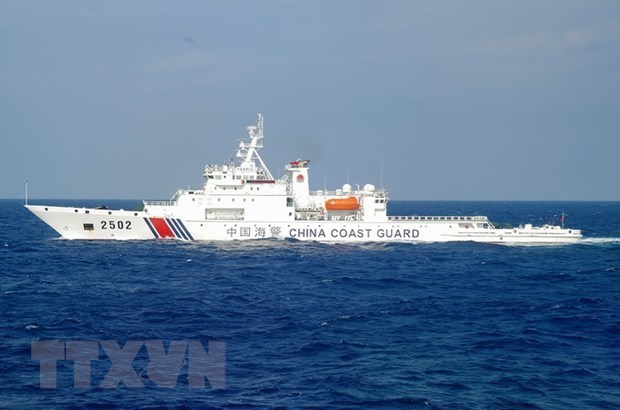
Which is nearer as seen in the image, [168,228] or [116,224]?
[116,224]

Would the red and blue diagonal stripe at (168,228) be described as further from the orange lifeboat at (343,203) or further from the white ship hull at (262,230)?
the orange lifeboat at (343,203)

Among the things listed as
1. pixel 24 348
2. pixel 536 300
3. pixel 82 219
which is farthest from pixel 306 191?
pixel 24 348

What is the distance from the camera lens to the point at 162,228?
52.0 m

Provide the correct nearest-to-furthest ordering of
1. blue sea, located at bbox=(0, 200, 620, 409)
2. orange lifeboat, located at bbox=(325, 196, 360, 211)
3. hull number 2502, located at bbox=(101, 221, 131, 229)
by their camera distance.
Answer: blue sea, located at bbox=(0, 200, 620, 409), hull number 2502, located at bbox=(101, 221, 131, 229), orange lifeboat, located at bbox=(325, 196, 360, 211)

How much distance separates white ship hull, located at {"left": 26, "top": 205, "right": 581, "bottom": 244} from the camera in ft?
170

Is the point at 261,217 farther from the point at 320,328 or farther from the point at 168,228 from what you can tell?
the point at 320,328

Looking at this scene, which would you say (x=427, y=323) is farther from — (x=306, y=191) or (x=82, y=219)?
(x=82, y=219)

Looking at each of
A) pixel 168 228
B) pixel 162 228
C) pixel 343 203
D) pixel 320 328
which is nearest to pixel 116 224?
pixel 162 228

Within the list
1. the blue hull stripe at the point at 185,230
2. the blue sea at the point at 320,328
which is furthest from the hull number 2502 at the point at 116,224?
the blue sea at the point at 320,328

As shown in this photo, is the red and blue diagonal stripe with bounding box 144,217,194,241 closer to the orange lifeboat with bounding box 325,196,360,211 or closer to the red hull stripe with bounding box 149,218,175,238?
the red hull stripe with bounding box 149,218,175,238

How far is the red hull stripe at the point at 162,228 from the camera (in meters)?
51.7

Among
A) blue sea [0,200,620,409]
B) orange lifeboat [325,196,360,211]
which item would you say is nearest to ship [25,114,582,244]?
orange lifeboat [325,196,360,211]

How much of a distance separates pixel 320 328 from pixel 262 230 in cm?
2819

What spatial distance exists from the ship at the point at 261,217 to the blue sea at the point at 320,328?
549 centimetres
